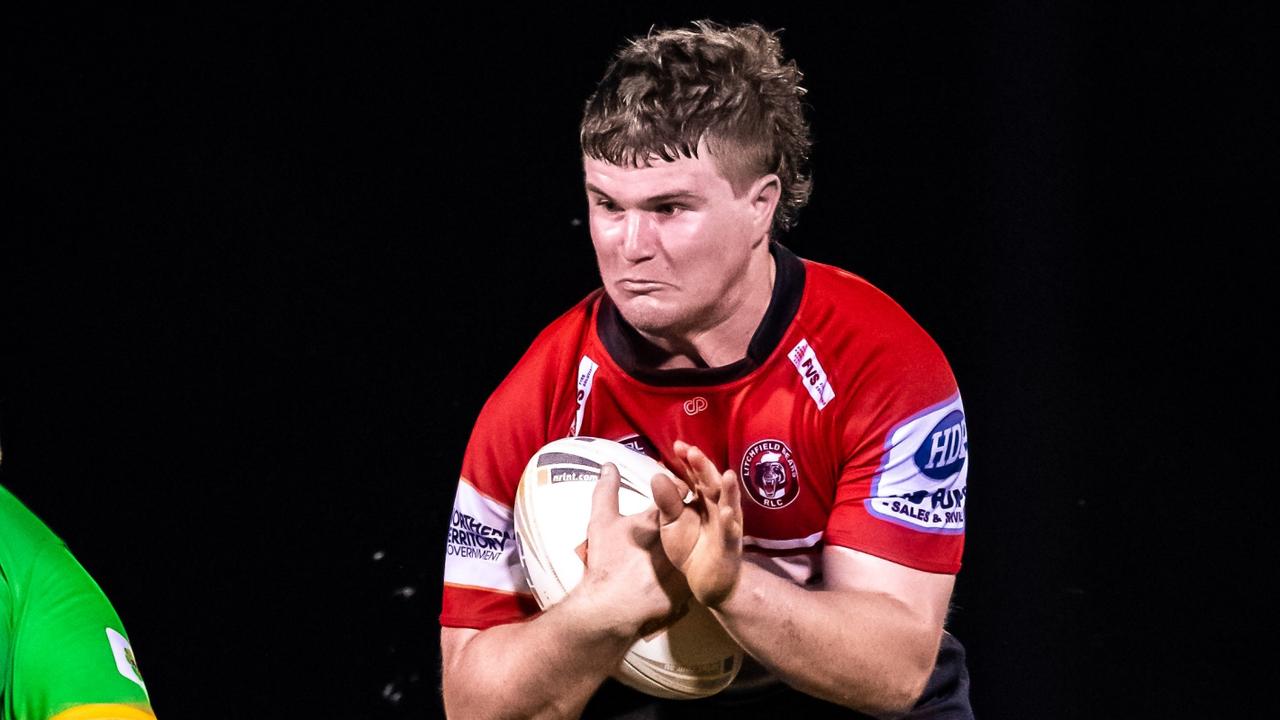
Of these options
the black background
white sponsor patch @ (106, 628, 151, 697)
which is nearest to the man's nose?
white sponsor patch @ (106, 628, 151, 697)

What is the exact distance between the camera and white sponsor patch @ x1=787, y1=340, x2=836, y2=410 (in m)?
2.13

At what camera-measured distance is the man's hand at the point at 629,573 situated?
6.25 feet

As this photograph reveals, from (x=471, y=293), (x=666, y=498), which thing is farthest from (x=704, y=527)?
(x=471, y=293)

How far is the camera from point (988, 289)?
118 inches

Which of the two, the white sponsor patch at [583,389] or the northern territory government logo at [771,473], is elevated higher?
the white sponsor patch at [583,389]

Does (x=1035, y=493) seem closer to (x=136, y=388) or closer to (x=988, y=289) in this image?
(x=988, y=289)

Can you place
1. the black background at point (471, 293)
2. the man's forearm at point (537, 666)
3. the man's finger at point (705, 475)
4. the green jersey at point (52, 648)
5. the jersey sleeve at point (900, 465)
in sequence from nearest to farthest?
the man's finger at point (705, 475)
the green jersey at point (52, 648)
the man's forearm at point (537, 666)
the jersey sleeve at point (900, 465)
the black background at point (471, 293)

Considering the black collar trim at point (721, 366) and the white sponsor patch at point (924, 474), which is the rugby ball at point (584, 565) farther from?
the white sponsor patch at point (924, 474)

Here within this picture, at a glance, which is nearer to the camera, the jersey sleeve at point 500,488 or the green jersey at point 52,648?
the green jersey at point 52,648

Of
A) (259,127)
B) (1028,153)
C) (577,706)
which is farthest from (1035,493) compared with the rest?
(259,127)

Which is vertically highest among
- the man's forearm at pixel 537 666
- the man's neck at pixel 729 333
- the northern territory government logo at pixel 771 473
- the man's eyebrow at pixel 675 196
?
the man's eyebrow at pixel 675 196

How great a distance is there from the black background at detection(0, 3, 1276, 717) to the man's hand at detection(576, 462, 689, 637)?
103cm

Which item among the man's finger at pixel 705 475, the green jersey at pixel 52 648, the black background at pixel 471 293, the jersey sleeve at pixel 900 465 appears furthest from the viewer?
the black background at pixel 471 293

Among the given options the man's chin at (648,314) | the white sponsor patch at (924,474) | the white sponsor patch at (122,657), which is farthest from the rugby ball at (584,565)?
the white sponsor patch at (122,657)
